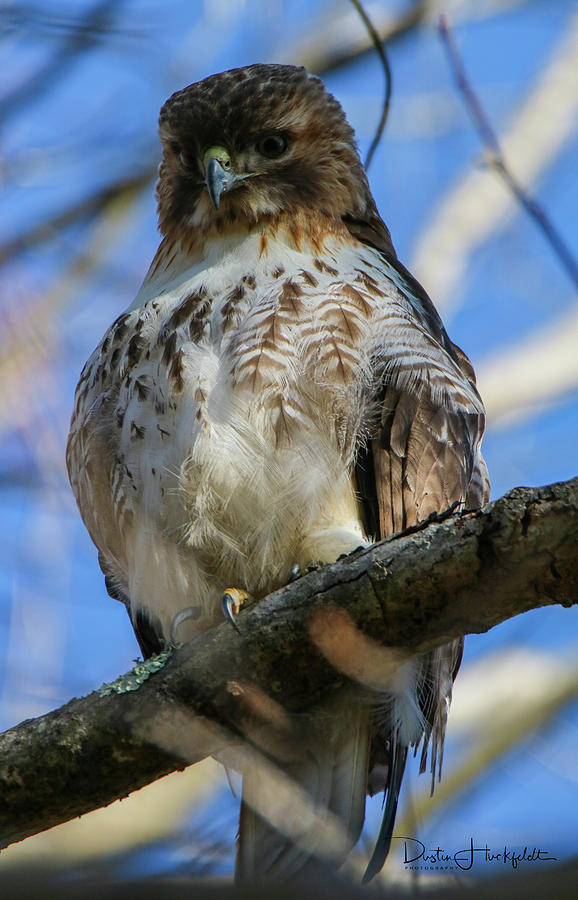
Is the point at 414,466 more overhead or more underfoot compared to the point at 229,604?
more overhead

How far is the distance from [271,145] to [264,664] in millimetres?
2082

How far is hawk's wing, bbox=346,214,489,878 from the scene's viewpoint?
3.32 m

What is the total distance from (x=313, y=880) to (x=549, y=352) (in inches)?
209

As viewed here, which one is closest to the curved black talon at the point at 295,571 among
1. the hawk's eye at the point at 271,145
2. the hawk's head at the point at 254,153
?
the hawk's head at the point at 254,153

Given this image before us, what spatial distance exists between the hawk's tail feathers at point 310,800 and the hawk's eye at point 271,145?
2.06 metres

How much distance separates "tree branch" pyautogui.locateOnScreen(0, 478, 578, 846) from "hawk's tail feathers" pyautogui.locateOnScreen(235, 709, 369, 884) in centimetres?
49

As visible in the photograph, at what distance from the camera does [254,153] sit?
3900 mm

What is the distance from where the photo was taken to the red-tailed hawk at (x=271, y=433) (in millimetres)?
3230

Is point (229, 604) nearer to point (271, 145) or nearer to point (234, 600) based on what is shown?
point (234, 600)

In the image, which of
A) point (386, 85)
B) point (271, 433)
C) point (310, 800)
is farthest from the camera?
point (386, 85)

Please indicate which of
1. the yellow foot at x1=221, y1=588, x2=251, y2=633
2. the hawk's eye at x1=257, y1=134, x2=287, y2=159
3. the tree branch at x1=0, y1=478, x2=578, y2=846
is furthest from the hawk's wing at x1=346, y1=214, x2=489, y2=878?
the hawk's eye at x1=257, y1=134, x2=287, y2=159

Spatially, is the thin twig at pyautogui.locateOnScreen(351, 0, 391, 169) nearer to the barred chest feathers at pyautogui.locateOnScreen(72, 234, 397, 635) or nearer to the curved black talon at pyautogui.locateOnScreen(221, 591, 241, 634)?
the barred chest feathers at pyautogui.locateOnScreen(72, 234, 397, 635)

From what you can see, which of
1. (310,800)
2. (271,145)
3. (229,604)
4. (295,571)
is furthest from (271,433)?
(271,145)

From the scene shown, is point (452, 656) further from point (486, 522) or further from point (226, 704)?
point (486, 522)
